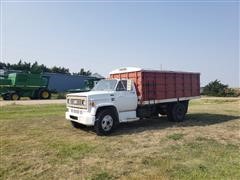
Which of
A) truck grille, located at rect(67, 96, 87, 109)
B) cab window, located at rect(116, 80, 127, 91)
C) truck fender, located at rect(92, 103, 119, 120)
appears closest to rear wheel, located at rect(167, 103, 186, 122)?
cab window, located at rect(116, 80, 127, 91)

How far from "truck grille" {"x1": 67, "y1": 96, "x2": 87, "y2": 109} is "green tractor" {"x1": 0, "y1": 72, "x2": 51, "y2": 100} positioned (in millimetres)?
22289

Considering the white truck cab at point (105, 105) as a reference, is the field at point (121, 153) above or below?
below

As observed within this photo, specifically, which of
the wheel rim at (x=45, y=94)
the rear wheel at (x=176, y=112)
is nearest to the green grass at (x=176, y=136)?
the rear wheel at (x=176, y=112)

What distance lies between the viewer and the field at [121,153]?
19.8 feet

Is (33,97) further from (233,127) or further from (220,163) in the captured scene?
(220,163)

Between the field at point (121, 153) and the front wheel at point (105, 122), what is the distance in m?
0.33

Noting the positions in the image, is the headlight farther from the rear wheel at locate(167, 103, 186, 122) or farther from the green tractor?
the green tractor

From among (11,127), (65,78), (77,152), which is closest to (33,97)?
(65,78)

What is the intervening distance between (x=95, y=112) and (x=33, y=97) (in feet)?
83.9

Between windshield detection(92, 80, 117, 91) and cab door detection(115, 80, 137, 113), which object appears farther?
windshield detection(92, 80, 117, 91)

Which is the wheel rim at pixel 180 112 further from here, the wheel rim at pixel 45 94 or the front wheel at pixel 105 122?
the wheel rim at pixel 45 94

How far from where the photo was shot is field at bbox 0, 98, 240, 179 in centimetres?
604

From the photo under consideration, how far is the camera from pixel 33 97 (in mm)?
33969

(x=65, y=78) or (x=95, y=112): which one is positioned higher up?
(x=65, y=78)
